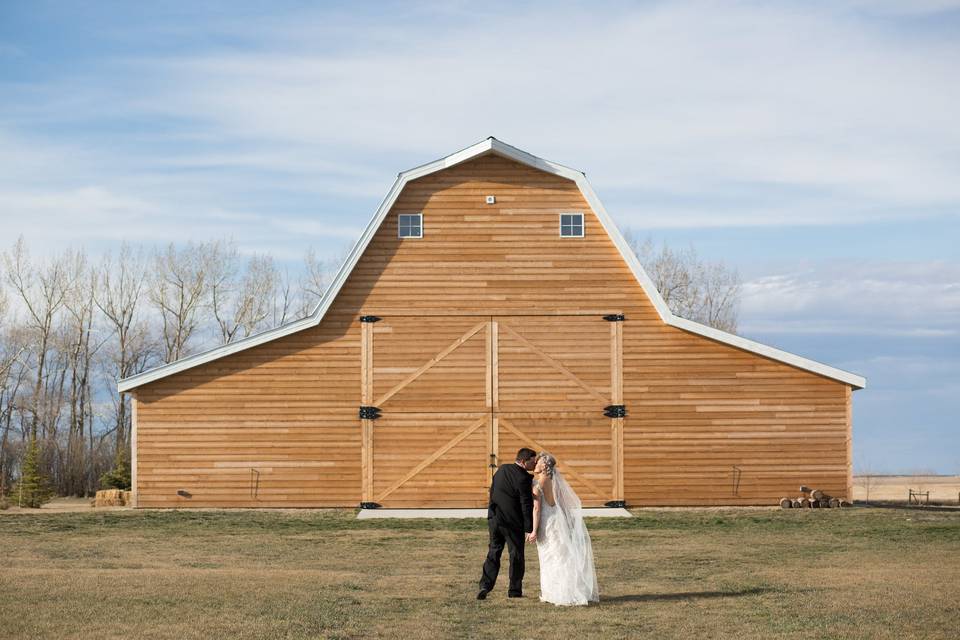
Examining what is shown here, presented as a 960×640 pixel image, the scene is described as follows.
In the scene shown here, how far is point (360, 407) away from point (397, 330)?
5.89 ft

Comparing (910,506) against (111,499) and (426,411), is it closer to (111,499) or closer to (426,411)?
(426,411)

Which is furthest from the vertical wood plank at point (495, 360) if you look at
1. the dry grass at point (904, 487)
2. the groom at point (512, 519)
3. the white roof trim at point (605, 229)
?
the groom at point (512, 519)

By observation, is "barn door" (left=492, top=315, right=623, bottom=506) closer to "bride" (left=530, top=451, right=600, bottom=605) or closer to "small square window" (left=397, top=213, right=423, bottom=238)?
"small square window" (left=397, top=213, right=423, bottom=238)

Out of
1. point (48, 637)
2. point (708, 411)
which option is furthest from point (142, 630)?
point (708, 411)

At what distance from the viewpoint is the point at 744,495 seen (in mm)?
24297

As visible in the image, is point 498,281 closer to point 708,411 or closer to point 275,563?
point 708,411

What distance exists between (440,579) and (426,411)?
10184 mm

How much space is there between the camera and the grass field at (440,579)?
10.7 metres

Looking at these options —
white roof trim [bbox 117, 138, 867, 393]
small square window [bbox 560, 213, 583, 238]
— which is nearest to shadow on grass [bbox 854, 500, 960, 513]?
white roof trim [bbox 117, 138, 867, 393]

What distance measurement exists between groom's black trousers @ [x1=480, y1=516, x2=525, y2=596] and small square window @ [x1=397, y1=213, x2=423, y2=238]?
1267 cm

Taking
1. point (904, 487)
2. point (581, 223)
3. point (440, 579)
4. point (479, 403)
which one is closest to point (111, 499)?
point (479, 403)

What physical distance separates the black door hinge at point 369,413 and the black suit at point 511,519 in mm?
11908

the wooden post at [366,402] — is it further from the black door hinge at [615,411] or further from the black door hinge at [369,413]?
the black door hinge at [615,411]

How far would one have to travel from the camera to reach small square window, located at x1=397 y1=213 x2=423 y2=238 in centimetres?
2434
